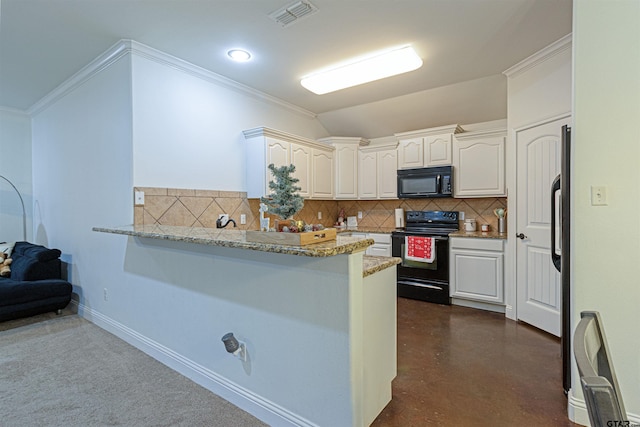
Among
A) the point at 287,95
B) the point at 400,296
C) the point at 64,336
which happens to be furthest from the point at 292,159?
the point at 64,336

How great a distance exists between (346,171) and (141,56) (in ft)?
9.76

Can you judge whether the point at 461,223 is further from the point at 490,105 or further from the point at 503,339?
the point at 503,339

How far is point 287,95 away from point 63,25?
2226 mm

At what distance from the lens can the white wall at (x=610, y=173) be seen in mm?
1647

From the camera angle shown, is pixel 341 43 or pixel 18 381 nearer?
pixel 18 381

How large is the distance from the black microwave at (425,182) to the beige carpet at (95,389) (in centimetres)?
334

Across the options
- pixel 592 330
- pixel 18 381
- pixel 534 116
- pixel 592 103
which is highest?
pixel 534 116

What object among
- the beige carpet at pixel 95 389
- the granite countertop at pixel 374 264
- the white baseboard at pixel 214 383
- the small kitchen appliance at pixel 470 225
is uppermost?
the small kitchen appliance at pixel 470 225

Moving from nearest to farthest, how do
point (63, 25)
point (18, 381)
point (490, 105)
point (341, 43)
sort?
point (18, 381) → point (63, 25) → point (341, 43) → point (490, 105)

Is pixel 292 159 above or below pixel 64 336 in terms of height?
above

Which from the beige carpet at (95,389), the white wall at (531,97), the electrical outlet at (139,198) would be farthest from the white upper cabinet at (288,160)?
the white wall at (531,97)

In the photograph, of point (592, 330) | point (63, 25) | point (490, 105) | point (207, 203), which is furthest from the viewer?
point (490, 105)

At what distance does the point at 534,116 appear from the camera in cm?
312

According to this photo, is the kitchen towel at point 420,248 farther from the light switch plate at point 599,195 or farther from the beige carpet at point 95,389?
the beige carpet at point 95,389
